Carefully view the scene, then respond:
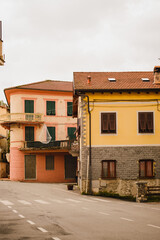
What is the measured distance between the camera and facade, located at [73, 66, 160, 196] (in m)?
28.2

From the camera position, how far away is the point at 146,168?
94.1ft

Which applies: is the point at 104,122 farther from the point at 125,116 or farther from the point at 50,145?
the point at 50,145

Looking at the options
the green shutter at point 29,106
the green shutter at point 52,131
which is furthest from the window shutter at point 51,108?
the green shutter at point 29,106

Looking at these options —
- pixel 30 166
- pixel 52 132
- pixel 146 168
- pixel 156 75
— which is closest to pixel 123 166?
pixel 146 168

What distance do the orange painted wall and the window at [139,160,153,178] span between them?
16.5m

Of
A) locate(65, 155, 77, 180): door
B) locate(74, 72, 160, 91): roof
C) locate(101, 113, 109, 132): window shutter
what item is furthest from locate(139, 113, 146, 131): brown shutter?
locate(65, 155, 77, 180): door

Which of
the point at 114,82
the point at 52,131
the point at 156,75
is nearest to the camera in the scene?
the point at 156,75

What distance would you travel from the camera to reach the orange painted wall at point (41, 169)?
43344 millimetres

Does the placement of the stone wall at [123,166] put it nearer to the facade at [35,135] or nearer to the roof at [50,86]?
the facade at [35,135]

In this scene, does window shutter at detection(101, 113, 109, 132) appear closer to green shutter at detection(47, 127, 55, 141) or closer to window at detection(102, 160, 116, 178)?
window at detection(102, 160, 116, 178)

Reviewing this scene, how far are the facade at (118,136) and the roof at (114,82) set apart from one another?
74 millimetres

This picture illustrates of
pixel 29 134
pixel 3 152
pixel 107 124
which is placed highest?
pixel 107 124

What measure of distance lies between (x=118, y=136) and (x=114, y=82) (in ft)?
14.5

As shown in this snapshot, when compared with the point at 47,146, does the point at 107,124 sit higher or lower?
higher
